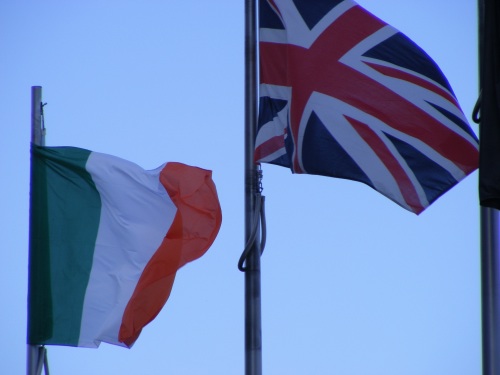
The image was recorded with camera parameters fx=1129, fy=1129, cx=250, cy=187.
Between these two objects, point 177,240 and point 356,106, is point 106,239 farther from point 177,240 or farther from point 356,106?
point 356,106

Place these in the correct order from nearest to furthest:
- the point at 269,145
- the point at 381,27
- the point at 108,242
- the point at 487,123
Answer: the point at 487,123, the point at 269,145, the point at 381,27, the point at 108,242

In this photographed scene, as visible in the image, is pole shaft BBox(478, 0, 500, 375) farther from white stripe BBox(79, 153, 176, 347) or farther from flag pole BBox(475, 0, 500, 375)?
white stripe BBox(79, 153, 176, 347)

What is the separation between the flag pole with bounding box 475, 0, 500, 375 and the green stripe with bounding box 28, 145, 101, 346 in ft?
19.7

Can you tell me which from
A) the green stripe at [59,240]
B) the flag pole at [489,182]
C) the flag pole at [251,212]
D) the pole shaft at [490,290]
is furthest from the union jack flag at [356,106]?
the green stripe at [59,240]

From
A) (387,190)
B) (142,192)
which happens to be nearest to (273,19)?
(387,190)

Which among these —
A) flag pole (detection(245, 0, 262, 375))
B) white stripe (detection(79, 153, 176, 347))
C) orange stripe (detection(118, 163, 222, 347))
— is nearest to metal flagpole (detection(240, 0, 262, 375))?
flag pole (detection(245, 0, 262, 375))

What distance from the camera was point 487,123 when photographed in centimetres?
1145

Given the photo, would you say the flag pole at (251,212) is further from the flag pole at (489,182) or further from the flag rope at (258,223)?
the flag pole at (489,182)

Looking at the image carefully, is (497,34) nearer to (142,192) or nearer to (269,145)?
(269,145)

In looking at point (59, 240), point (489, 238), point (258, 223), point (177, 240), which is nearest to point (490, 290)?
point (489, 238)

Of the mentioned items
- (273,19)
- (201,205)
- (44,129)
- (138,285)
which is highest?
(273,19)

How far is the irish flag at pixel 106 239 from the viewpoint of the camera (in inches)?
595

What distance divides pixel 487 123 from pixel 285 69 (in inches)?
127

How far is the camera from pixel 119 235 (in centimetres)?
1589
